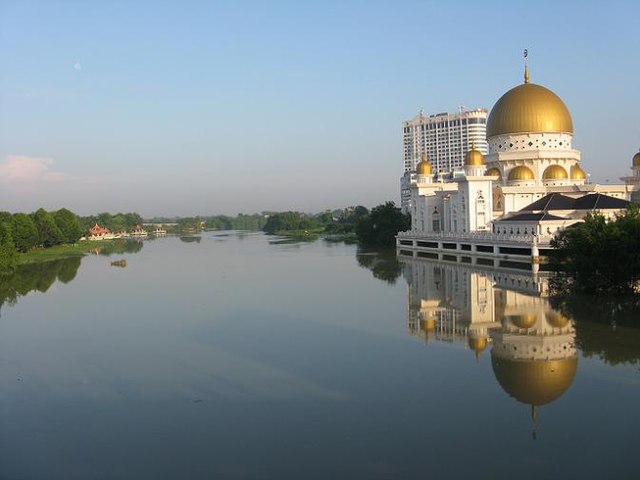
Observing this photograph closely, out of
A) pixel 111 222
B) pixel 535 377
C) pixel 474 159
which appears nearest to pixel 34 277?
pixel 474 159

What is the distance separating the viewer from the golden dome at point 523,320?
46.4ft

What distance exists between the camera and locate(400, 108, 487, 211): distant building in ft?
309

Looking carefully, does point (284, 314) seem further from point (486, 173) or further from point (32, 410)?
point (486, 173)

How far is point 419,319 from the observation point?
51.8 feet

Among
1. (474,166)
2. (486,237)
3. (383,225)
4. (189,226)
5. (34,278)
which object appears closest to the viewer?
(34,278)

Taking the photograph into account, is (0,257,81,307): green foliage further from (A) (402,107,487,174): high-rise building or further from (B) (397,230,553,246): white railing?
(A) (402,107,487,174): high-rise building

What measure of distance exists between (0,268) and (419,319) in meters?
22.4

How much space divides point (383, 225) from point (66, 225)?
28.6 metres

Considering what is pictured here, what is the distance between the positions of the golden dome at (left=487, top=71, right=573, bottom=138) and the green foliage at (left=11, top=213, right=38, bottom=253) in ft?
105

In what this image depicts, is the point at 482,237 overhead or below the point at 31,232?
below

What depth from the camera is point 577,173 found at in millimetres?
37938

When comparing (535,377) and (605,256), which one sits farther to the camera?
(605,256)

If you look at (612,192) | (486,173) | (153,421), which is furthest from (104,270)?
(612,192)

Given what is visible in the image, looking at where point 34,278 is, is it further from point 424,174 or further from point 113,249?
point 113,249
